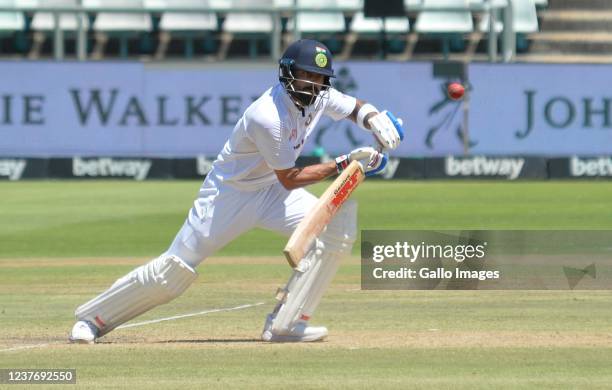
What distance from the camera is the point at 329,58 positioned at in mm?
8547

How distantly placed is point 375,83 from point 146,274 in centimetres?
2394

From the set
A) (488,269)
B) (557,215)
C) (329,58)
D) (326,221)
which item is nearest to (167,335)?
(326,221)

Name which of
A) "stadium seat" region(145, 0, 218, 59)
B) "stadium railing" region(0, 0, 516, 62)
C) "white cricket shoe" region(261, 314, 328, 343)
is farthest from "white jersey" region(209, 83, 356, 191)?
"stadium seat" region(145, 0, 218, 59)

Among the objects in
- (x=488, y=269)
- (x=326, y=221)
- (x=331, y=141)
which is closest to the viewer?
(x=326, y=221)

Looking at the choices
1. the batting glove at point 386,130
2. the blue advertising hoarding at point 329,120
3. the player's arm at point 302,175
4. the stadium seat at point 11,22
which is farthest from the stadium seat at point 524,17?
the player's arm at point 302,175

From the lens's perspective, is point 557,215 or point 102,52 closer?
point 557,215

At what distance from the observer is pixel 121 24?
→ 34094 mm

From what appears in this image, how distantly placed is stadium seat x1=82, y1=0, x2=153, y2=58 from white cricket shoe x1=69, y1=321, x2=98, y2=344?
84.9ft

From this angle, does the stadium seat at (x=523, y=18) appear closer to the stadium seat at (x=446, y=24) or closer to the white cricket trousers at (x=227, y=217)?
the stadium seat at (x=446, y=24)

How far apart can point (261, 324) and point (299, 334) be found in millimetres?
1146

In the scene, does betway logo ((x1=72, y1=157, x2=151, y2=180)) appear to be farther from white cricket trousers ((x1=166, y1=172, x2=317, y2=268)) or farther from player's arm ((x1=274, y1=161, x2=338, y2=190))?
player's arm ((x1=274, y1=161, x2=338, y2=190))

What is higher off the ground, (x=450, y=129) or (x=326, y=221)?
(x=326, y=221)

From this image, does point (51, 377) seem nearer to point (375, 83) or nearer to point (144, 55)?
point (375, 83)

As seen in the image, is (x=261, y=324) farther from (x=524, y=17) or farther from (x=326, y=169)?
(x=524, y=17)
